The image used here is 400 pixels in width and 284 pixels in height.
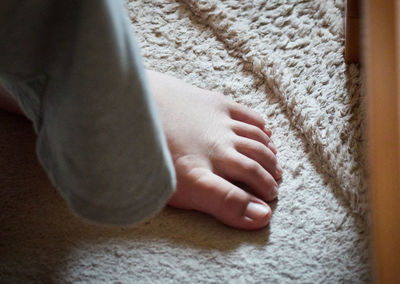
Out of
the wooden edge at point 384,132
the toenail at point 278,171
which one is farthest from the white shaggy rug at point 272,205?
the wooden edge at point 384,132

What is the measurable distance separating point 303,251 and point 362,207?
0.09 metres

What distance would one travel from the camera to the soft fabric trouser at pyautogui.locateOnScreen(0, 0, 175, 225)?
15.4 inches

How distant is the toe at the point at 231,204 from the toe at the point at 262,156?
0.18ft

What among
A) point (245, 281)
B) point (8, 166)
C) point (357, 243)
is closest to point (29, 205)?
point (8, 166)

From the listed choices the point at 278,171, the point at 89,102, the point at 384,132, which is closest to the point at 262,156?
the point at 278,171

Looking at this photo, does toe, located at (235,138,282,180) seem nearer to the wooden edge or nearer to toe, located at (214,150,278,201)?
toe, located at (214,150,278,201)

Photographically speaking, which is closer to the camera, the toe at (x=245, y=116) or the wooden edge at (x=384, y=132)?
the wooden edge at (x=384, y=132)

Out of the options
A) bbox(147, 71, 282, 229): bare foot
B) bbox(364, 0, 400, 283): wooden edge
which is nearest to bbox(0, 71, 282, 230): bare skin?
bbox(147, 71, 282, 229): bare foot

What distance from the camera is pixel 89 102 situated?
399 mm

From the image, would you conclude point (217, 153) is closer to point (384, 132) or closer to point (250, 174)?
point (250, 174)

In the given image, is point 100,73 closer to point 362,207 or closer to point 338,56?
point 362,207

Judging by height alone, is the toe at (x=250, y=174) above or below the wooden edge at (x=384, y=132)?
below

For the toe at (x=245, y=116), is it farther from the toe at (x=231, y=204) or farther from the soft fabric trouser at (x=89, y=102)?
the soft fabric trouser at (x=89, y=102)

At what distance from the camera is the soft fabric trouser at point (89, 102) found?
1.29ft
